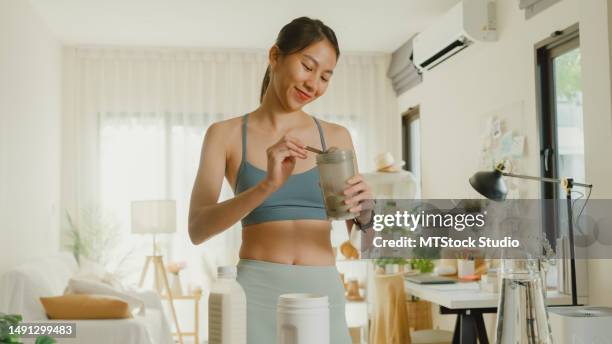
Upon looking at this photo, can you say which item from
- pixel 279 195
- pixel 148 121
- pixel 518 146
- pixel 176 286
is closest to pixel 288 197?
pixel 279 195

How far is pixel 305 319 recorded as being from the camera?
74 centimetres

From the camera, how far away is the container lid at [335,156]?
963 mm

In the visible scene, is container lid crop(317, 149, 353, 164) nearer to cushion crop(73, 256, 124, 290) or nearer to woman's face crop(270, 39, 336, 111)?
woman's face crop(270, 39, 336, 111)

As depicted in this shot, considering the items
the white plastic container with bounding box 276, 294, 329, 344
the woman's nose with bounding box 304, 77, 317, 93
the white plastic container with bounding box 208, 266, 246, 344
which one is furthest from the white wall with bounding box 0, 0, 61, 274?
the white plastic container with bounding box 276, 294, 329, 344

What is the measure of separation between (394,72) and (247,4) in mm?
1961

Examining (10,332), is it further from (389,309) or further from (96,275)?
(96,275)

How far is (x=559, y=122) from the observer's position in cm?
383

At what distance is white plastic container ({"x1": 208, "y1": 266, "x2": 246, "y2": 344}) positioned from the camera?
0.81 metres

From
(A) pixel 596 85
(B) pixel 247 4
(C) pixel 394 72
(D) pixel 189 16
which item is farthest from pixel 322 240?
(C) pixel 394 72

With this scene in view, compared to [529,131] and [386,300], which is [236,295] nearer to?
[386,300]

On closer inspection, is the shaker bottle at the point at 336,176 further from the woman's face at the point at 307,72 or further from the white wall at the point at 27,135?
the white wall at the point at 27,135

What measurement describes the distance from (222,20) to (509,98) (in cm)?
236

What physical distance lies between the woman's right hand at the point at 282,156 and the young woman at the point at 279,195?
0.20ft

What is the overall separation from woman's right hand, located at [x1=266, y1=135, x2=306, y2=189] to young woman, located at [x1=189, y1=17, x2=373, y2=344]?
60mm
